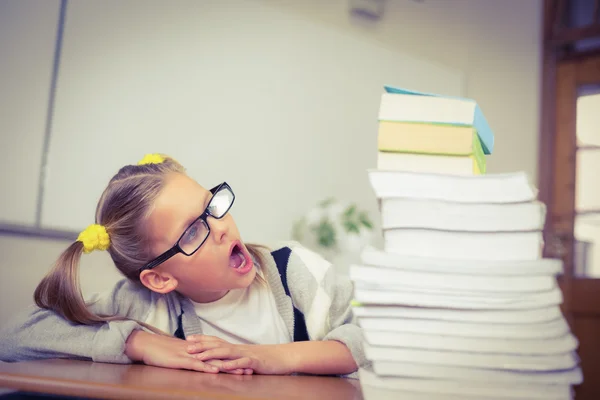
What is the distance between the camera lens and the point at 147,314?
1.13 m

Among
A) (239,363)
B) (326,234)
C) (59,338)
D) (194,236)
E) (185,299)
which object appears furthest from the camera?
(326,234)

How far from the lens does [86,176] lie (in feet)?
5.73

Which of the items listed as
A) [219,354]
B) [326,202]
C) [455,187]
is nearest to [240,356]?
[219,354]

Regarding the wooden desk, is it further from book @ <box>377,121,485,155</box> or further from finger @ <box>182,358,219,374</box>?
book @ <box>377,121,485,155</box>

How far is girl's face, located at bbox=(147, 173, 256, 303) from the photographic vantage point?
1.03 metres

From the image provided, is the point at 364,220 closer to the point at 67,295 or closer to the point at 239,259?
the point at 239,259

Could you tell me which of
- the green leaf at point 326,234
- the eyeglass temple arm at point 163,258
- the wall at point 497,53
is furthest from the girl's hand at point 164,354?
the wall at point 497,53

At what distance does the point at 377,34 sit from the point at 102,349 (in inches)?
86.9

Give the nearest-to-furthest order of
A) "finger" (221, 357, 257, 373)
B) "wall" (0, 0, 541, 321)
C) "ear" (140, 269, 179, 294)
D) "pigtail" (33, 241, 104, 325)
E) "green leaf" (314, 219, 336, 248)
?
1. "finger" (221, 357, 257, 373)
2. "pigtail" (33, 241, 104, 325)
3. "ear" (140, 269, 179, 294)
4. "green leaf" (314, 219, 336, 248)
5. "wall" (0, 0, 541, 321)

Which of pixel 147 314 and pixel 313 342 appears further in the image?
pixel 147 314

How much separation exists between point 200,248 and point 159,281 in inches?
5.0

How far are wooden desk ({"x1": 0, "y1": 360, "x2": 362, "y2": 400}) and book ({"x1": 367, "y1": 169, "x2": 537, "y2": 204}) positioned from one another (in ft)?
0.85

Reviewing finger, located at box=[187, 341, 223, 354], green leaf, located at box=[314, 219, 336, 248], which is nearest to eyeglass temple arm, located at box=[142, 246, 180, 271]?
finger, located at box=[187, 341, 223, 354]

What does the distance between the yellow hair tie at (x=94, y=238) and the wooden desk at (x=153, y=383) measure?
264 millimetres
